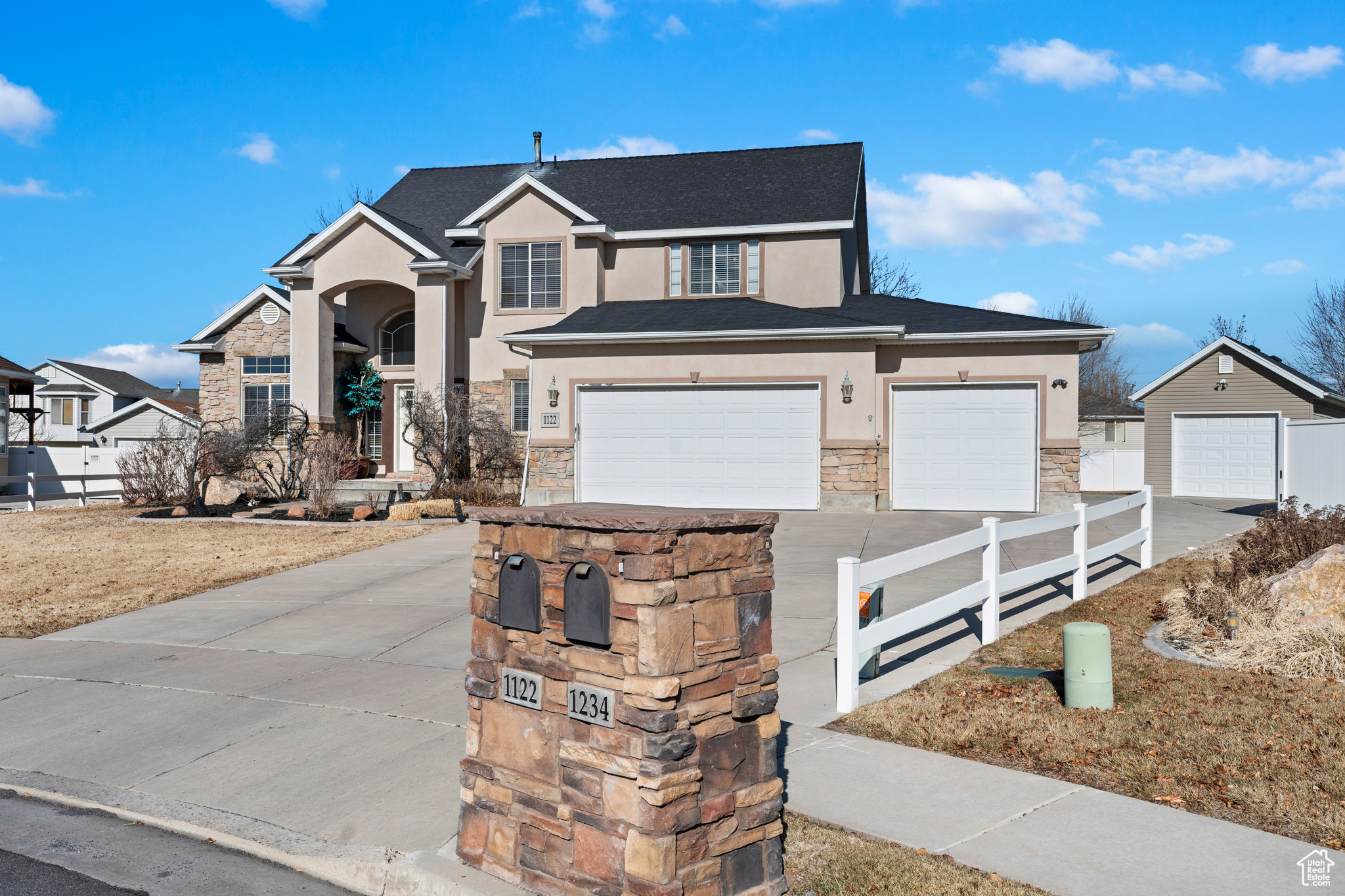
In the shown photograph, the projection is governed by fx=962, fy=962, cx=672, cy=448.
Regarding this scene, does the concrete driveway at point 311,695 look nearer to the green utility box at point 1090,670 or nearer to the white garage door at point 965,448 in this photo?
the green utility box at point 1090,670

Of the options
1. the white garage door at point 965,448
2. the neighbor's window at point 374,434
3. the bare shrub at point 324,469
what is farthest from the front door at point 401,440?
the white garage door at point 965,448

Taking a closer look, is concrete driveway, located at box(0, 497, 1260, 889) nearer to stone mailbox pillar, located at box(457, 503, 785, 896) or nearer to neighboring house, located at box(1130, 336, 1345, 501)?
stone mailbox pillar, located at box(457, 503, 785, 896)

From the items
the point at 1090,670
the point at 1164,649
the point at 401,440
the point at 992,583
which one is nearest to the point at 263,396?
the point at 401,440

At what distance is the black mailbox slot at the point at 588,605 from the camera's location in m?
3.79

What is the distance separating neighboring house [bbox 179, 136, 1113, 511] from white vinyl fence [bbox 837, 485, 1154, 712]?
641 centimetres

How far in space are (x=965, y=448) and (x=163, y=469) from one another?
57.5ft

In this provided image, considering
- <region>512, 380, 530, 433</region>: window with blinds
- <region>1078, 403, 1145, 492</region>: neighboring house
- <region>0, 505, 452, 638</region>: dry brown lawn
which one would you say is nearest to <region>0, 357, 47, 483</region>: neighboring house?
<region>0, 505, 452, 638</region>: dry brown lawn

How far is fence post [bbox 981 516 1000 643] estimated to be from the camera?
27.9ft

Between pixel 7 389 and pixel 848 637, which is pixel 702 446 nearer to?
pixel 848 637

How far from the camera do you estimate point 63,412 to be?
49156 millimetres

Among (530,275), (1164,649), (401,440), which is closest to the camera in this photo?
(1164,649)

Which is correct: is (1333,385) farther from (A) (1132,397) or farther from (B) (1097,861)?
(B) (1097,861)

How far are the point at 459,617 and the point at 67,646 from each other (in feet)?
12.1

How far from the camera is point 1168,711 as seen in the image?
6.39 meters
